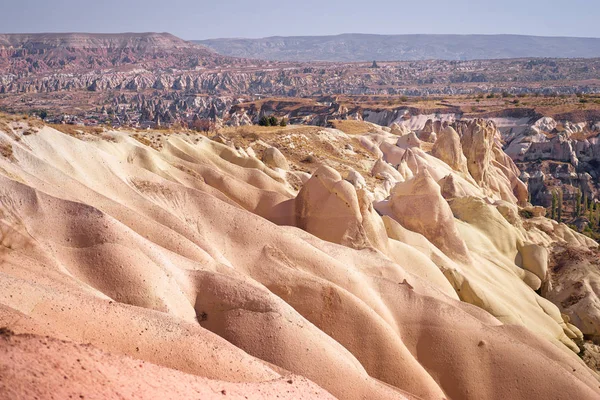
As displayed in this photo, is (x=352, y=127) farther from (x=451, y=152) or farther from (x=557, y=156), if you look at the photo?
(x=557, y=156)

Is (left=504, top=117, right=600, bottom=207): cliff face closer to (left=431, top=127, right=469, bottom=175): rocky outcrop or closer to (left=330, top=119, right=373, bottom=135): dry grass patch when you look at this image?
(left=330, top=119, right=373, bottom=135): dry grass patch

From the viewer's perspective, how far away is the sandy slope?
28.1ft

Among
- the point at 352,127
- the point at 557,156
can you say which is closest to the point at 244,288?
the point at 352,127

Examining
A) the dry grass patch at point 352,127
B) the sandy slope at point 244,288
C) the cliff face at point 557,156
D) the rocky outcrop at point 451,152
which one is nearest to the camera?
the sandy slope at point 244,288

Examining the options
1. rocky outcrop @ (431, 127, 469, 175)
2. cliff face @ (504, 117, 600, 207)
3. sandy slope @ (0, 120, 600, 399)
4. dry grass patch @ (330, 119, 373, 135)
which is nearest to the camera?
sandy slope @ (0, 120, 600, 399)

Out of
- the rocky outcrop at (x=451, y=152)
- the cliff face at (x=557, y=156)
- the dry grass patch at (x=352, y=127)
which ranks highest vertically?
the rocky outcrop at (x=451, y=152)

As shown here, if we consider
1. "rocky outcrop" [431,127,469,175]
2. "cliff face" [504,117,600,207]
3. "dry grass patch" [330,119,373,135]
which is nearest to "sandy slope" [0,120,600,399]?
"rocky outcrop" [431,127,469,175]

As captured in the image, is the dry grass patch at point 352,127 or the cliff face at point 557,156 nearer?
the dry grass patch at point 352,127

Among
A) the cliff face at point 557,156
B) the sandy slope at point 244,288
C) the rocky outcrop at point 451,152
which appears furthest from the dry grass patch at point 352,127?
the sandy slope at point 244,288

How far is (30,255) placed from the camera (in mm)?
10664

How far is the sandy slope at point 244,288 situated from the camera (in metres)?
8.55

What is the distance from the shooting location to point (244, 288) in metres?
11.2

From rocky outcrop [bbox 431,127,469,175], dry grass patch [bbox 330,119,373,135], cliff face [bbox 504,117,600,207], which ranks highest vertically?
rocky outcrop [bbox 431,127,469,175]

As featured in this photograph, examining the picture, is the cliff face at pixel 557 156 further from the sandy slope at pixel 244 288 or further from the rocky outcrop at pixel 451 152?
the sandy slope at pixel 244 288
